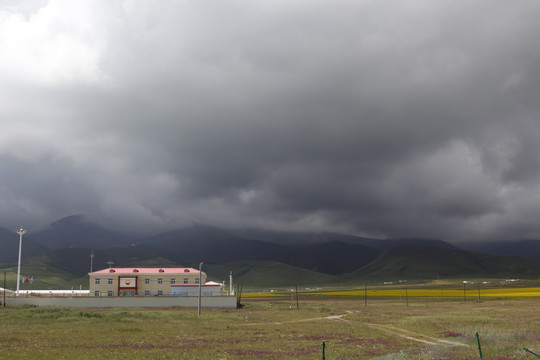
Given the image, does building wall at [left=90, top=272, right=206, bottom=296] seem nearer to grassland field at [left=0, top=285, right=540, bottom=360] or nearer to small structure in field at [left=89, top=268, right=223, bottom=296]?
small structure in field at [left=89, top=268, right=223, bottom=296]

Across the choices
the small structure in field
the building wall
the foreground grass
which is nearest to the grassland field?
the foreground grass

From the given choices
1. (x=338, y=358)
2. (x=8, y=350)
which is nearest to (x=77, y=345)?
(x=8, y=350)

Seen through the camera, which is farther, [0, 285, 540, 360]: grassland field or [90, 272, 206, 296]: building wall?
[90, 272, 206, 296]: building wall

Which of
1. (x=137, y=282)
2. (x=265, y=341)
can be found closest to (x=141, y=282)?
(x=137, y=282)

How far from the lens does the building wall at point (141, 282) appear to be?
11462cm

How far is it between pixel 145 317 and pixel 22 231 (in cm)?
8505

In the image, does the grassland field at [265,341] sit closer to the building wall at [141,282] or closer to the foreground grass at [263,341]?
the foreground grass at [263,341]

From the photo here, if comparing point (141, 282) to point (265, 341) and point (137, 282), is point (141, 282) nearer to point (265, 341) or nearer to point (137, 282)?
point (137, 282)

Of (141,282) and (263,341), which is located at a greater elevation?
(263,341)

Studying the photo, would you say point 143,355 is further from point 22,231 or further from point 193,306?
point 22,231

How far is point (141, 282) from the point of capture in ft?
380

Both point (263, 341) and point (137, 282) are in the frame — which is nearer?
point (263, 341)

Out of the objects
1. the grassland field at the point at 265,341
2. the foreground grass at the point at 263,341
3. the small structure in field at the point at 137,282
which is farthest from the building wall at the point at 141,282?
the grassland field at the point at 265,341

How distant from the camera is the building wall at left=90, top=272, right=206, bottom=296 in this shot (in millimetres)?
114625
